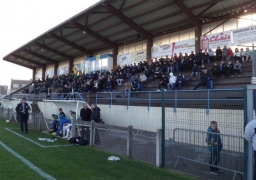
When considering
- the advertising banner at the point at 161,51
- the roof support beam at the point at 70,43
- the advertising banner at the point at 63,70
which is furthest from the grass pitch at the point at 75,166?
the advertising banner at the point at 63,70

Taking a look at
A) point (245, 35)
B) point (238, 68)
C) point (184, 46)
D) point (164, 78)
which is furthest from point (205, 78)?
point (184, 46)

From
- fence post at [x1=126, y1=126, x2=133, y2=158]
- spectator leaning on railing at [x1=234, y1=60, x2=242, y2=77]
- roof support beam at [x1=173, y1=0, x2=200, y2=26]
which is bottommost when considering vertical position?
fence post at [x1=126, y1=126, x2=133, y2=158]

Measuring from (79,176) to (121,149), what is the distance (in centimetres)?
303

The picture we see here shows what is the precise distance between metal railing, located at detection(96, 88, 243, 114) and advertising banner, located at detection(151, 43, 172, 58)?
9.94 meters

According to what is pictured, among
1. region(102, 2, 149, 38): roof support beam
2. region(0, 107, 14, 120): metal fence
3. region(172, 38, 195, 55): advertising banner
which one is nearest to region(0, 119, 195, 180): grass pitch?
region(0, 107, 14, 120): metal fence

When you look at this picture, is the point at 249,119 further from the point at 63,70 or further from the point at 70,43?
the point at 63,70

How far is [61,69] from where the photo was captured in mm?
46844

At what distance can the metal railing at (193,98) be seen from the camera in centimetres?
959

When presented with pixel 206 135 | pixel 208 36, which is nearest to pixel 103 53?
pixel 208 36

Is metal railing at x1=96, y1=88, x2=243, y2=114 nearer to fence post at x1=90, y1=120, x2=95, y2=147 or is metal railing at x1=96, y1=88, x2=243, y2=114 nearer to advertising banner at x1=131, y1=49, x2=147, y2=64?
fence post at x1=90, y1=120, x2=95, y2=147

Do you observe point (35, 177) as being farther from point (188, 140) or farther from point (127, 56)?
point (127, 56)

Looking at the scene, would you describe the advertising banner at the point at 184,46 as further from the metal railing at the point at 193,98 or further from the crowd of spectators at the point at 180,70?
the metal railing at the point at 193,98

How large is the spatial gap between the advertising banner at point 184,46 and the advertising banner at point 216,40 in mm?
970

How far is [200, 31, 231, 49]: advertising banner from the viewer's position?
21.5 metres
